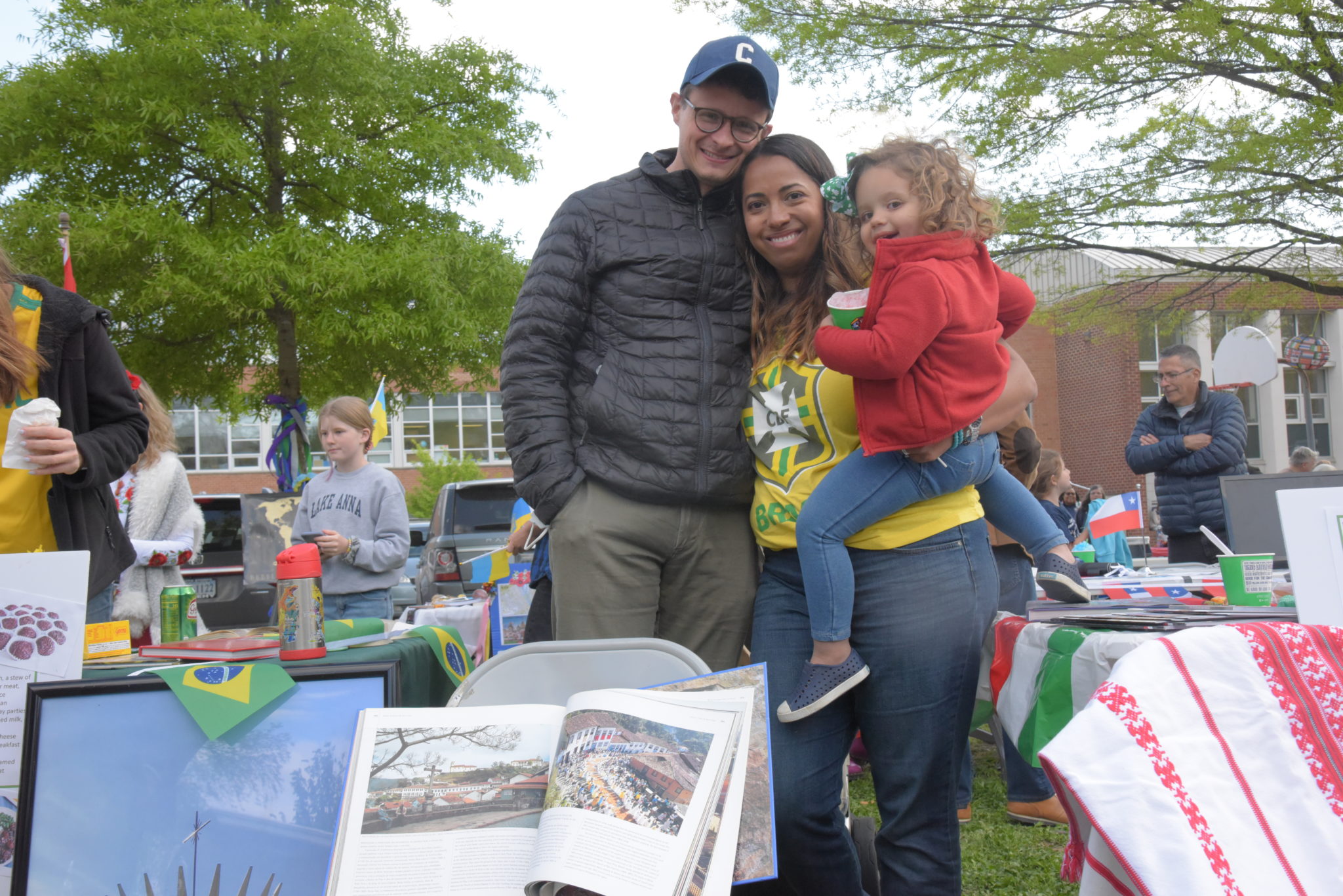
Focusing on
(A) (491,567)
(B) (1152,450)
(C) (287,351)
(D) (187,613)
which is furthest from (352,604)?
(C) (287,351)

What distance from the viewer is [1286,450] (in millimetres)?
31688

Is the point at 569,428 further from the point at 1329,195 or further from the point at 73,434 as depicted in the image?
the point at 1329,195

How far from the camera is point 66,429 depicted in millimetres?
2295

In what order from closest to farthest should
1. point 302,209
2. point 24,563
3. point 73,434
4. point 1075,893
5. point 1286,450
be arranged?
point 24,563 → point 73,434 → point 1075,893 → point 302,209 → point 1286,450

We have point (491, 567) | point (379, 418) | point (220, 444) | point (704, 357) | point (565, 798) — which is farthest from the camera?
point (220, 444)

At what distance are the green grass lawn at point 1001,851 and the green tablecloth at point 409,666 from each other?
5.59ft

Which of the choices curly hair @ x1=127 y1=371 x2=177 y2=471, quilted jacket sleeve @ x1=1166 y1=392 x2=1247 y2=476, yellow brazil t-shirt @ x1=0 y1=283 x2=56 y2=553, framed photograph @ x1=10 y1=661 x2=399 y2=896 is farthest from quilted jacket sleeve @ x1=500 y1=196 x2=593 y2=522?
quilted jacket sleeve @ x1=1166 y1=392 x2=1247 y2=476

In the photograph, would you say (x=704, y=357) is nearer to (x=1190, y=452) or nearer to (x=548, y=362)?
(x=548, y=362)

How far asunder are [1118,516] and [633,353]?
463 cm

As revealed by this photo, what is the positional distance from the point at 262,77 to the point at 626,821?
12.8m

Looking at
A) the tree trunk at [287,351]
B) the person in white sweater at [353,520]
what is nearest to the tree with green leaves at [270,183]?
the tree trunk at [287,351]

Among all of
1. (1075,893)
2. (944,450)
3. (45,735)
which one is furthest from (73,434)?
Result: (1075,893)

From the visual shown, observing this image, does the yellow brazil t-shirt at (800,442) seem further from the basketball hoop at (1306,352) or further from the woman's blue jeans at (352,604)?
the basketball hoop at (1306,352)

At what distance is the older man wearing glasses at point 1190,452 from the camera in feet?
17.4
